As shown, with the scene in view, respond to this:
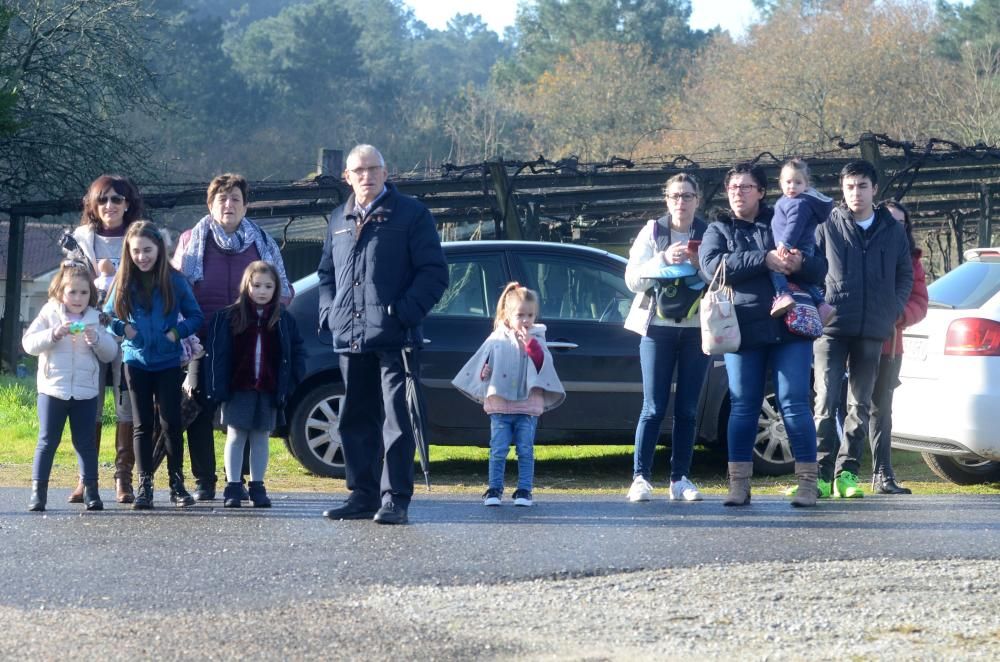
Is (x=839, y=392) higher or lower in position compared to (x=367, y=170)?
lower

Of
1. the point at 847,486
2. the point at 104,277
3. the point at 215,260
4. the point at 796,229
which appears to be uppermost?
the point at 796,229

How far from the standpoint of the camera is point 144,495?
7.53m

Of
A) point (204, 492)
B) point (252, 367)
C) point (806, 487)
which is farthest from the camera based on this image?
point (204, 492)

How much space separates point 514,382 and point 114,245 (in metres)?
2.30

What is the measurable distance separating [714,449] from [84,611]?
268 inches

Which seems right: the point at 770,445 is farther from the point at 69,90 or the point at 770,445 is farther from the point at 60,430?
the point at 69,90

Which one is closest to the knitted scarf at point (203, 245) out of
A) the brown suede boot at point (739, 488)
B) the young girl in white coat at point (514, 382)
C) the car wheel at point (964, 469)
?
the young girl in white coat at point (514, 382)

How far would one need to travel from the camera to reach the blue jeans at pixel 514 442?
7.98 meters

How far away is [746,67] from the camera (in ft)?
189

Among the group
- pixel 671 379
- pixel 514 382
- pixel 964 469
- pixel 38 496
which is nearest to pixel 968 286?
pixel 964 469

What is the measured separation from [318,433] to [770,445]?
3151 mm

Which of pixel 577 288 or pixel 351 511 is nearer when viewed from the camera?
pixel 351 511

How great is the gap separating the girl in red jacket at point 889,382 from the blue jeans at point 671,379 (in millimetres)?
1370

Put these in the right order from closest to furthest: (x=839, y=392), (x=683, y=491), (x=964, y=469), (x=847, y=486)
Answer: (x=683, y=491), (x=839, y=392), (x=847, y=486), (x=964, y=469)
